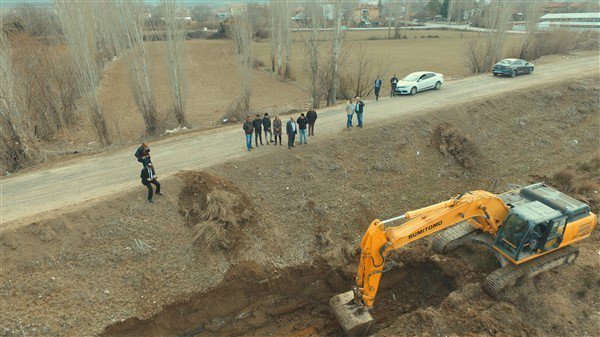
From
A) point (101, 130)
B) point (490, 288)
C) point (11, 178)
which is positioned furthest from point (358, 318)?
point (101, 130)

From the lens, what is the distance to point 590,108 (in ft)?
72.1

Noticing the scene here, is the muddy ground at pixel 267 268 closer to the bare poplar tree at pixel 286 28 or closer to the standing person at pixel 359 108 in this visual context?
the standing person at pixel 359 108

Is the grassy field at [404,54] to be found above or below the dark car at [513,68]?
below

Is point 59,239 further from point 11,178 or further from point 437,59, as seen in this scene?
point 437,59

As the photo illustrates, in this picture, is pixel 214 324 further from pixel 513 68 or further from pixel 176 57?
pixel 513 68

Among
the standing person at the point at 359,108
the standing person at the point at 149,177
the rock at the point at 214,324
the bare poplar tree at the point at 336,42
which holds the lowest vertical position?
the rock at the point at 214,324

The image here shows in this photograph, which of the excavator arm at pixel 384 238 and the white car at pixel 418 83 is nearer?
the excavator arm at pixel 384 238

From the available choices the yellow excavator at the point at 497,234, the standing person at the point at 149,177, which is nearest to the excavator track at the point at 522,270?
the yellow excavator at the point at 497,234

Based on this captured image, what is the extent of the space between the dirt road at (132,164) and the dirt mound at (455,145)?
8.02 ft

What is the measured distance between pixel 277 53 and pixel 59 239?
111 feet

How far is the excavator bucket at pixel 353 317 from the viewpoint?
909cm

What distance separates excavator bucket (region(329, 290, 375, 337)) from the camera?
9.09 meters

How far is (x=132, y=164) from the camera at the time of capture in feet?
49.6

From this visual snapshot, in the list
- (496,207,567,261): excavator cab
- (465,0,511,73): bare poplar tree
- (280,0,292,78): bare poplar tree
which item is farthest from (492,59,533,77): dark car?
→ (496,207,567,261): excavator cab
